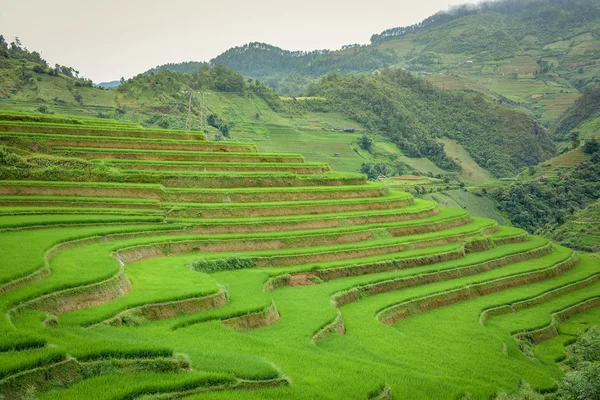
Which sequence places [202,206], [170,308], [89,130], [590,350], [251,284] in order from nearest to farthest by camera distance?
[170,308]
[590,350]
[251,284]
[202,206]
[89,130]

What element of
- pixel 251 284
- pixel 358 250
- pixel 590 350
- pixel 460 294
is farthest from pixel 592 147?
pixel 251 284

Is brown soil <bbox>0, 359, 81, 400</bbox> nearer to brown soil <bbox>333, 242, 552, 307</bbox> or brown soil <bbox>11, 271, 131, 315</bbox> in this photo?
brown soil <bbox>11, 271, 131, 315</bbox>

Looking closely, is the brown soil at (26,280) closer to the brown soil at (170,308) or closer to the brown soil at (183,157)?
the brown soil at (170,308)

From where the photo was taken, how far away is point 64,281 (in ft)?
47.3

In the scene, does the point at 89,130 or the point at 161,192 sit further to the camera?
the point at 89,130

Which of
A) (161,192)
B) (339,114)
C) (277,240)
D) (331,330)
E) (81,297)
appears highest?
(339,114)

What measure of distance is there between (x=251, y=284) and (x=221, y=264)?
113 inches

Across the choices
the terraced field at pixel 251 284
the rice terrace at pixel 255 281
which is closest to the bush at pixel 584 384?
the rice terrace at pixel 255 281

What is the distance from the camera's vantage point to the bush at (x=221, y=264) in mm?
21891

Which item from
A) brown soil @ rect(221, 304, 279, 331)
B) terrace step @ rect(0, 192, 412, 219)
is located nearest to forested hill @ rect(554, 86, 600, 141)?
terrace step @ rect(0, 192, 412, 219)

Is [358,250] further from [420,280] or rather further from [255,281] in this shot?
[255,281]

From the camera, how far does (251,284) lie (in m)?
20.4

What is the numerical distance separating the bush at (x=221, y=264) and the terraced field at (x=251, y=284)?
73 millimetres

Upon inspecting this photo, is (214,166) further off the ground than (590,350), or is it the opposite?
(214,166)
